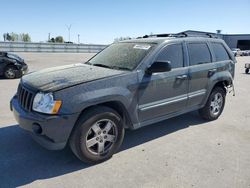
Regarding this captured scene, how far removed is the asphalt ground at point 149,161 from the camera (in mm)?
3285

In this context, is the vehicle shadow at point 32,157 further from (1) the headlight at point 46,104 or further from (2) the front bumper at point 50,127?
(1) the headlight at point 46,104

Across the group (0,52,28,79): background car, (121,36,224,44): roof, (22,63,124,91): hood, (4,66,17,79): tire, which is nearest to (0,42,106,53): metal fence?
(0,52,28,79): background car

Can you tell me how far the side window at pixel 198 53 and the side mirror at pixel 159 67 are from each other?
3.60ft

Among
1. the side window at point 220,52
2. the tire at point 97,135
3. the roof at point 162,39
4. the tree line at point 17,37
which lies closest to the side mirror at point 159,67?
the roof at point 162,39

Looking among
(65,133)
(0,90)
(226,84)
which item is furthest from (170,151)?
(0,90)

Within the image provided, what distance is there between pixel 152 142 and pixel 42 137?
201 centimetres

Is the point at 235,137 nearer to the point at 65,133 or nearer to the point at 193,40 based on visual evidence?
the point at 193,40

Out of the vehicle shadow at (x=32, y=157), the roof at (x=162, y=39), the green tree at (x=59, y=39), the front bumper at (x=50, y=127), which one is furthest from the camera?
the green tree at (x=59, y=39)

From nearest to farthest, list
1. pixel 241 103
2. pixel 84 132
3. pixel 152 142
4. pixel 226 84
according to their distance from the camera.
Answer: pixel 84 132, pixel 152 142, pixel 226 84, pixel 241 103

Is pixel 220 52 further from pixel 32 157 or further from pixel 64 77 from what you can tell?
pixel 32 157

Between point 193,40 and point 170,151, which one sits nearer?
point 170,151

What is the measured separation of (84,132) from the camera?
138 inches

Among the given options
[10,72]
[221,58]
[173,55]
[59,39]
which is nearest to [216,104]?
[221,58]

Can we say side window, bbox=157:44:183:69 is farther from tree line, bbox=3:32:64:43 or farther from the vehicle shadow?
tree line, bbox=3:32:64:43
